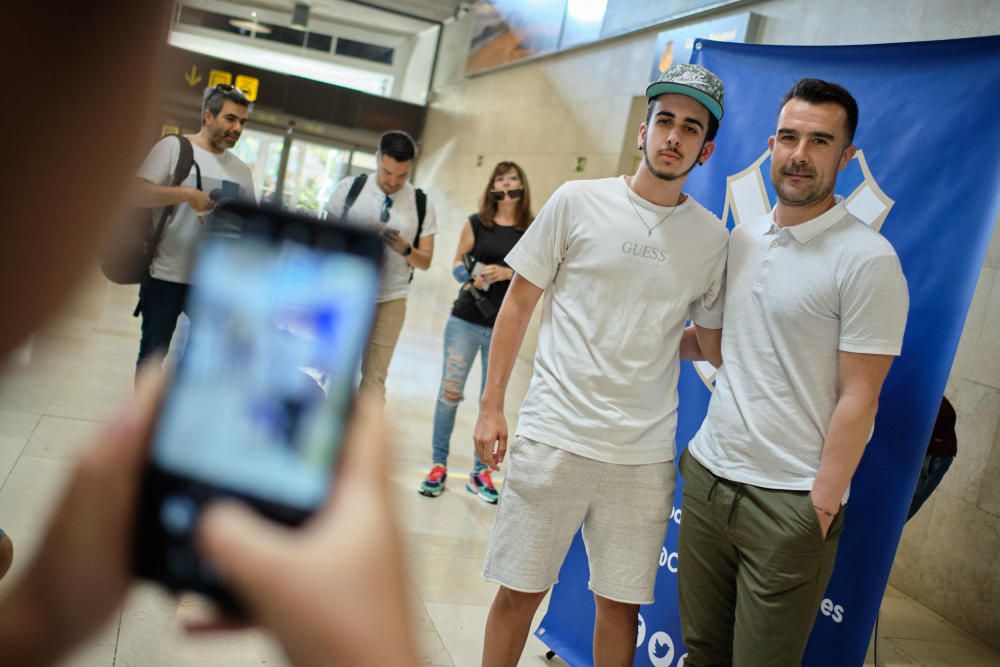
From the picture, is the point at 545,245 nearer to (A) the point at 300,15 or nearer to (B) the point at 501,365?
(B) the point at 501,365

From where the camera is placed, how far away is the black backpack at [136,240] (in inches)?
15.6

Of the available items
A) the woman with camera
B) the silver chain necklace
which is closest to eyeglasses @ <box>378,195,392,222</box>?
the woman with camera

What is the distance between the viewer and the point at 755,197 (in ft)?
9.26

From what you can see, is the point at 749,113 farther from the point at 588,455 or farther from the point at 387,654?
the point at 387,654

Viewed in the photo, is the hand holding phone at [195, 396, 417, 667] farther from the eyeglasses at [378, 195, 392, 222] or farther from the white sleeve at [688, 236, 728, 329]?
the eyeglasses at [378, 195, 392, 222]

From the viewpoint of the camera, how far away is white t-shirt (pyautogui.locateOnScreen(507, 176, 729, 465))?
2406 mm

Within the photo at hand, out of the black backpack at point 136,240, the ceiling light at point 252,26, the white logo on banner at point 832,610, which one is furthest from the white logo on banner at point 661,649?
the ceiling light at point 252,26

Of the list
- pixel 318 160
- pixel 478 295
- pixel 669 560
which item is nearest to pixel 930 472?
pixel 669 560

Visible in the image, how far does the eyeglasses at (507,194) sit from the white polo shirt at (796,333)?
2.33 m

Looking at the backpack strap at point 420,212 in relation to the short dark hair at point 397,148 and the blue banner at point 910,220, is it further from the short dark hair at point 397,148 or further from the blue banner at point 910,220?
the blue banner at point 910,220

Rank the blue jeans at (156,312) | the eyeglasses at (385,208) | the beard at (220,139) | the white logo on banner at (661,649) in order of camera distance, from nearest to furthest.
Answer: the white logo on banner at (661,649) < the blue jeans at (156,312) < the beard at (220,139) < the eyeglasses at (385,208)

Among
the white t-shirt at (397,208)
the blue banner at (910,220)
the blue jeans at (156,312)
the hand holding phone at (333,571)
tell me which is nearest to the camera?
the hand holding phone at (333,571)

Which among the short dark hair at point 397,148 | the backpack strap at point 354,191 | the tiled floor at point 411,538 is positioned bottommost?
the tiled floor at point 411,538

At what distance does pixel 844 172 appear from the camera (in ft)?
8.55
